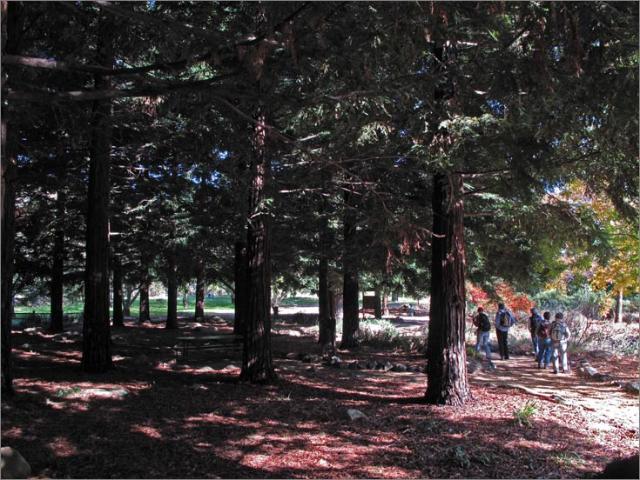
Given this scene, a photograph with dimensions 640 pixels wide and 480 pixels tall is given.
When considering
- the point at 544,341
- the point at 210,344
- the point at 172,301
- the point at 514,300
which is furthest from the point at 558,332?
the point at 172,301

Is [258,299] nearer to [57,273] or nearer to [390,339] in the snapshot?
[390,339]

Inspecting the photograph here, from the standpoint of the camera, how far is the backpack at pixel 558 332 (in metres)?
12.3

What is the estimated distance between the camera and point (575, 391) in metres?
10.2

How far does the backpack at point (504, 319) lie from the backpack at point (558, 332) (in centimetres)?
196

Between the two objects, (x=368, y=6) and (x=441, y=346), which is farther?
(x=441, y=346)

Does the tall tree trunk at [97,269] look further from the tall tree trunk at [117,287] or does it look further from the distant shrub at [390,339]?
the distant shrub at [390,339]

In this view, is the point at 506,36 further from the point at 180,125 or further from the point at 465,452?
the point at 180,125

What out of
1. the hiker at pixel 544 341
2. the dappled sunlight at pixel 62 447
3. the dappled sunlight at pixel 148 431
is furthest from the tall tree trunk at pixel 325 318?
the dappled sunlight at pixel 62 447

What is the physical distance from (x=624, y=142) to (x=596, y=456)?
3.69 m

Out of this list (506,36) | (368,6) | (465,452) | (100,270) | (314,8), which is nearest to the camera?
(314,8)

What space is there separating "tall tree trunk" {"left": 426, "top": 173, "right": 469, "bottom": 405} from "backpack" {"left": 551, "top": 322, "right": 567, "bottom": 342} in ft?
16.7

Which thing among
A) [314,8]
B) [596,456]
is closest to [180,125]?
[314,8]

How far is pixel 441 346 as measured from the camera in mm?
8320

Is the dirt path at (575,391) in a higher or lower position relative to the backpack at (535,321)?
lower
